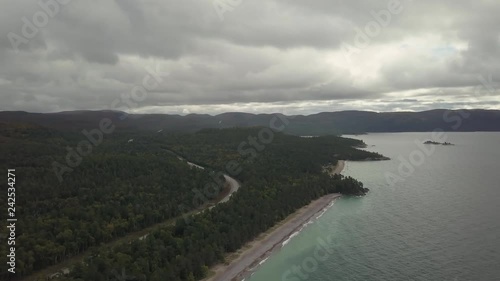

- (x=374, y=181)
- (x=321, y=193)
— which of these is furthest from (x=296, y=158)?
(x=321, y=193)

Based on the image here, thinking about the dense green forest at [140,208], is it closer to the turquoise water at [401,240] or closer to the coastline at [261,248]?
the coastline at [261,248]

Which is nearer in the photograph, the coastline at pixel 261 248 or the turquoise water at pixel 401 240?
the coastline at pixel 261 248

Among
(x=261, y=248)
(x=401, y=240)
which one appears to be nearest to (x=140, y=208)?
(x=261, y=248)

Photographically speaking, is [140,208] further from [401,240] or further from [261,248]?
[401,240]

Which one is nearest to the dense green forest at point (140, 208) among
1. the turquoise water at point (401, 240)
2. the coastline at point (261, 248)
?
Answer: the coastline at point (261, 248)

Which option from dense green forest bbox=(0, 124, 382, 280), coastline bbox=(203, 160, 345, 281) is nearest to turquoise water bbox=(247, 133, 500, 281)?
coastline bbox=(203, 160, 345, 281)

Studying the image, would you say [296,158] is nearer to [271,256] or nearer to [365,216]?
[365,216]
